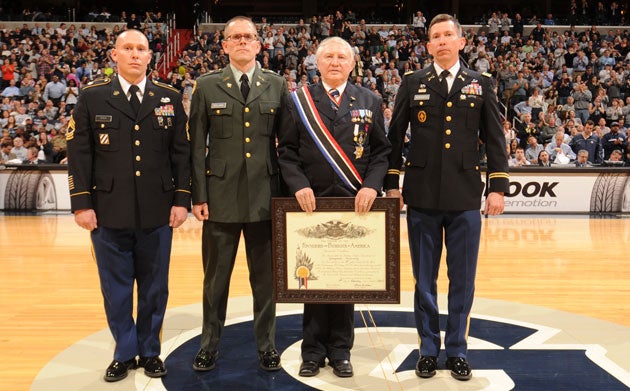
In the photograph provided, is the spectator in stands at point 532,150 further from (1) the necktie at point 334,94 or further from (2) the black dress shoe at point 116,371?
(2) the black dress shoe at point 116,371

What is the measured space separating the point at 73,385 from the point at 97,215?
0.79 metres

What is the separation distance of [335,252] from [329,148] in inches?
18.9

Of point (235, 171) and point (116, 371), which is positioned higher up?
point (235, 171)

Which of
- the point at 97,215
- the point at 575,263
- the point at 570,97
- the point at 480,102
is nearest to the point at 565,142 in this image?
the point at 570,97

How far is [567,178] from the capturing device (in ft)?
29.4

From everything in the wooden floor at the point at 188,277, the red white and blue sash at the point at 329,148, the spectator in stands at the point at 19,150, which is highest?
the red white and blue sash at the point at 329,148

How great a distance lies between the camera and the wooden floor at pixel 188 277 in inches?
147

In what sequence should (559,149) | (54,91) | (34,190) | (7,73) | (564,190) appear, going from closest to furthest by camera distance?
(564,190) < (34,190) < (559,149) < (54,91) < (7,73)

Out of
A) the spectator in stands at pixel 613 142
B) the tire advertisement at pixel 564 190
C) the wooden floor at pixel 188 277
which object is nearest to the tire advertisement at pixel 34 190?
the tire advertisement at pixel 564 190

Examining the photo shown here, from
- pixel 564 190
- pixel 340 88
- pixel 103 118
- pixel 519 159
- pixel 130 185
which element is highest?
pixel 340 88

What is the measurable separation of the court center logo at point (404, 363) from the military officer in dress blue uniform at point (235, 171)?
0.13m

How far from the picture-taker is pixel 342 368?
117 inches

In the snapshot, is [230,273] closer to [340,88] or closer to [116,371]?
[116,371]

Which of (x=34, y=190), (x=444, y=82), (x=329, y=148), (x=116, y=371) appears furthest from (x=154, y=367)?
(x=34, y=190)
